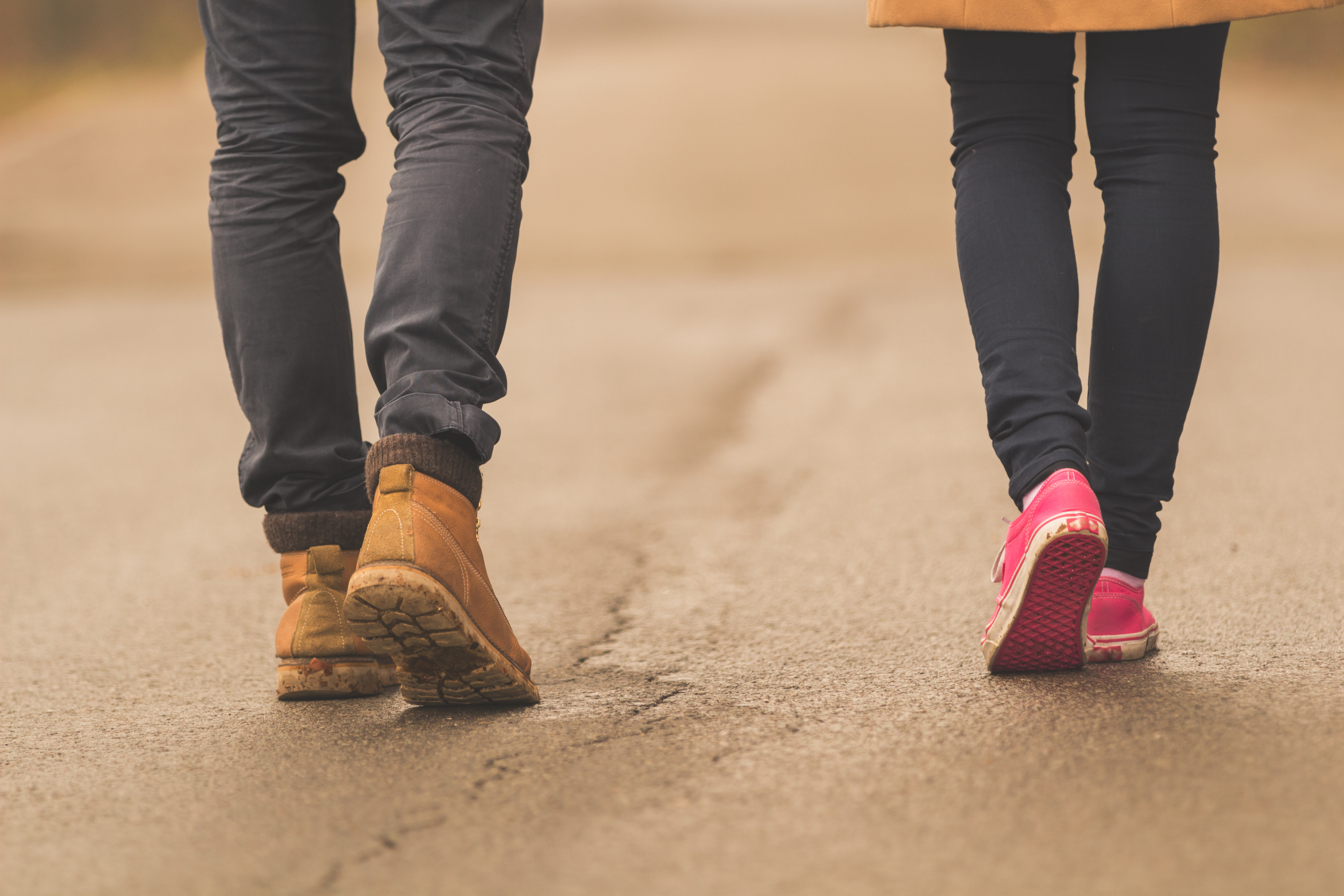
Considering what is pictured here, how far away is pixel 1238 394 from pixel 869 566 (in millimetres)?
2113

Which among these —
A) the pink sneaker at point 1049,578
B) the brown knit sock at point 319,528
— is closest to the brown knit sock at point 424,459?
the brown knit sock at point 319,528

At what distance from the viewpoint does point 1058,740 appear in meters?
1.18

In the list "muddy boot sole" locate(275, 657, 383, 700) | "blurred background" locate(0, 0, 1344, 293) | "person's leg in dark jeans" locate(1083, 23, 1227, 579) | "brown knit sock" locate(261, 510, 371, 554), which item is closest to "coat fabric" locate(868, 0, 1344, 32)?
"person's leg in dark jeans" locate(1083, 23, 1227, 579)

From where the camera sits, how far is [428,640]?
4.13 feet

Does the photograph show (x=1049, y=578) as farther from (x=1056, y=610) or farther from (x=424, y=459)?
(x=424, y=459)

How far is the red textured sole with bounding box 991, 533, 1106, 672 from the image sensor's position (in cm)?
131

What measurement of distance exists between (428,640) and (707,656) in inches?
18.4

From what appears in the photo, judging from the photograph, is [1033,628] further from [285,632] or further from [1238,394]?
[1238,394]

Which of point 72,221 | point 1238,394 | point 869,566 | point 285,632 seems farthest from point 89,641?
point 72,221

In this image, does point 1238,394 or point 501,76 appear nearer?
point 501,76

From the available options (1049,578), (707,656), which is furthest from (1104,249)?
(707,656)

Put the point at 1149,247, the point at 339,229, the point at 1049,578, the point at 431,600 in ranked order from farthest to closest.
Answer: the point at 339,229 < the point at 1149,247 < the point at 1049,578 < the point at 431,600

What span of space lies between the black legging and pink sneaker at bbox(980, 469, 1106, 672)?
58 millimetres

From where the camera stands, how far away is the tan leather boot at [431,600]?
1218mm
